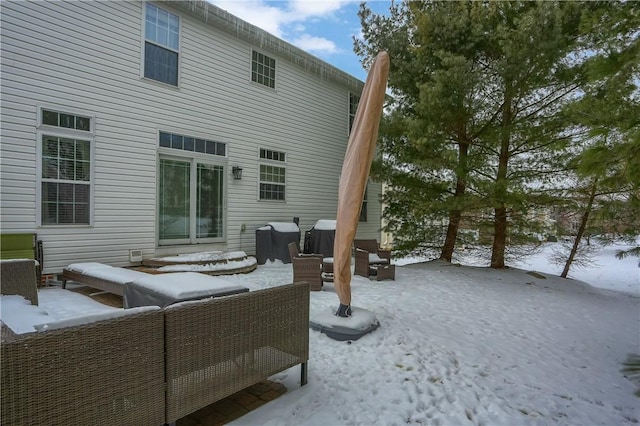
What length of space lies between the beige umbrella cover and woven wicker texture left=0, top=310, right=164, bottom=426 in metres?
2.11

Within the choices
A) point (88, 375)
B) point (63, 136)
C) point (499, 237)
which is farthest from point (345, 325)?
point (499, 237)

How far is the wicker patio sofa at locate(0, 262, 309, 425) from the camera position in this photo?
142 cm

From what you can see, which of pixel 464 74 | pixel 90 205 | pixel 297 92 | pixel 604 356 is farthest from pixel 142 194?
pixel 604 356

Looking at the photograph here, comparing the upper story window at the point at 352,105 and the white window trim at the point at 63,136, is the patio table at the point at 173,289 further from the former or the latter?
the upper story window at the point at 352,105

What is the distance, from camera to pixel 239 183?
8289 mm

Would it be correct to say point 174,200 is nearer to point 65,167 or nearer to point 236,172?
point 236,172

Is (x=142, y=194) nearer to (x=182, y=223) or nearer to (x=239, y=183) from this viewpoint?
(x=182, y=223)

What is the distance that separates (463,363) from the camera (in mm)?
3223

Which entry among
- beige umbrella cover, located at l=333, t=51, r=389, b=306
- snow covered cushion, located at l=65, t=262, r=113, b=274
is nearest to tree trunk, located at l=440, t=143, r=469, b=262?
beige umbrella cover, located at l=333, t=51, r=389, b=306

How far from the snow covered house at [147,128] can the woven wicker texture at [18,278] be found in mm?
2743

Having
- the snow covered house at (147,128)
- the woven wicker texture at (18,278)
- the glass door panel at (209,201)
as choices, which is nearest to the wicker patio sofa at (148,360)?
the woven wicker texture at (18,278)

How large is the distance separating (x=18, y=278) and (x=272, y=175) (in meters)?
6.30

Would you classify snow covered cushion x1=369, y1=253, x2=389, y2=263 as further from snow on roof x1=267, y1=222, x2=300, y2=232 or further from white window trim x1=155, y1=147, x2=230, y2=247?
white window trim x1=155, y1=147, x2=230, y2=247

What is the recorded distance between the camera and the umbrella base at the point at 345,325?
11.7 ft
